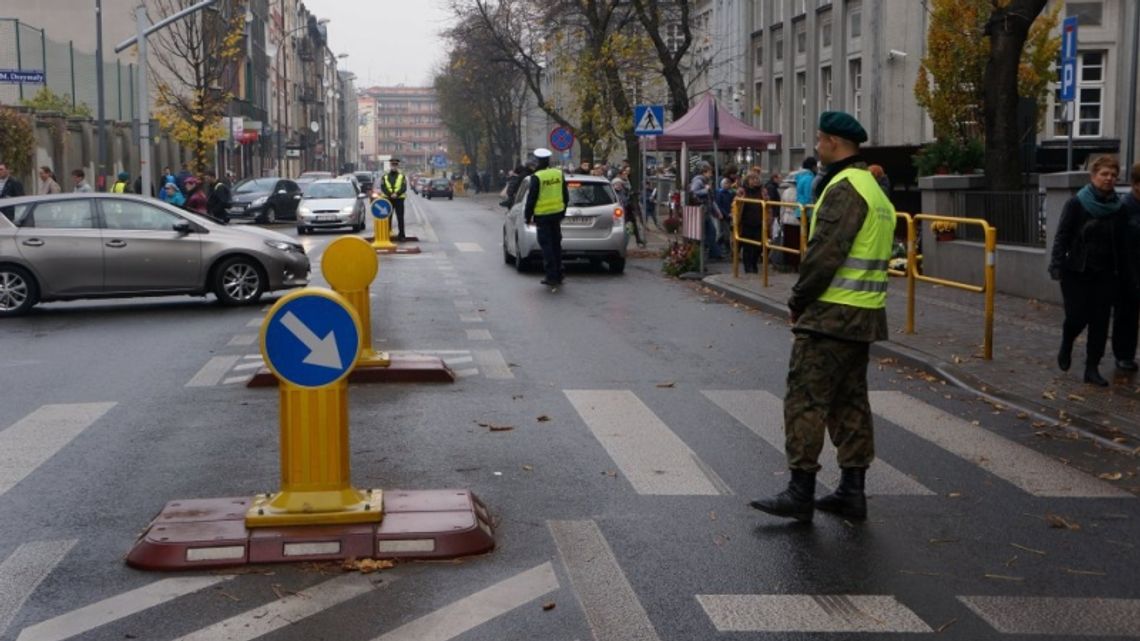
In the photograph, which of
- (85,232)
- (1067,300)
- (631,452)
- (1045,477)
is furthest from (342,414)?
(85,232)

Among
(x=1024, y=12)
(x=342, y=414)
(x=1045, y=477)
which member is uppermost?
(x=1024, y=12)

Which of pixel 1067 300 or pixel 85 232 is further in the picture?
pixel 85 232

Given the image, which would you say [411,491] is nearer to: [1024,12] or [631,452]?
[631,452]

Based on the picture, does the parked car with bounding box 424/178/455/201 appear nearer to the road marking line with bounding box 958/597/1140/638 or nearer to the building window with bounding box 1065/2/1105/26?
the building window with bounding box 1065/2/1105/26

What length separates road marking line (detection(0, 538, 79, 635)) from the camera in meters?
5.74

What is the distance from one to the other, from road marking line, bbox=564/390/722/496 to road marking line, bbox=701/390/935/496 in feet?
1.87

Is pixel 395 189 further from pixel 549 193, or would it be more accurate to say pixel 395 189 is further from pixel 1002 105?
pixel 1002 105

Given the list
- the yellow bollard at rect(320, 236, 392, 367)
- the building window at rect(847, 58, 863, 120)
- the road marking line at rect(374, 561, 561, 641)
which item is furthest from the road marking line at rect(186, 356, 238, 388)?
the building window at rect(847, 58, 863, 120)

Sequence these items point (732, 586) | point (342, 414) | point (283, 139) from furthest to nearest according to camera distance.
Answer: point (283, 139) < point (342, 414) < point (732, 586)

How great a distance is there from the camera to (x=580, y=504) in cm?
743

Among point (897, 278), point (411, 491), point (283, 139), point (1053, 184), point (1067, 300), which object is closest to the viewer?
point (411, 491)

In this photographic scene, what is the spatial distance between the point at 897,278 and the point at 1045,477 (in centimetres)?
1259

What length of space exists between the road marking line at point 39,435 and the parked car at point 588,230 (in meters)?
13.4

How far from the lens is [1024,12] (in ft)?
64.2
